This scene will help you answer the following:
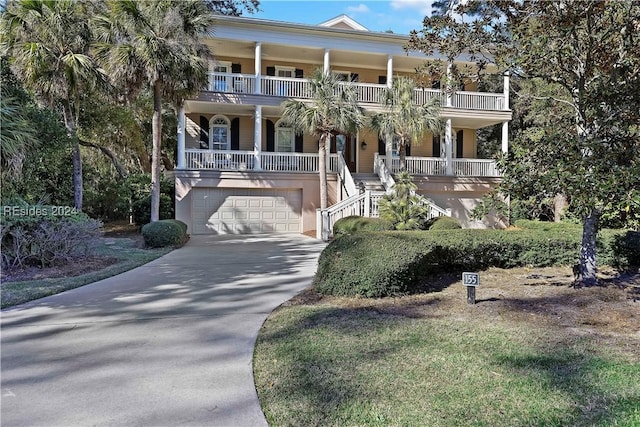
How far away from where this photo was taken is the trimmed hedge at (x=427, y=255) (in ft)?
20.5

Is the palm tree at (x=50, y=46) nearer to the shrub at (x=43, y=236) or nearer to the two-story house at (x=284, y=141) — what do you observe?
the two-story house at (x=284, y=141)

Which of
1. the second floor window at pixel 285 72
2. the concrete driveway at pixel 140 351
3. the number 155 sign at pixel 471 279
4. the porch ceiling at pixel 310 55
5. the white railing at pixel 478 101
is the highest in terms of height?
the porch ceiling at pixel 310 55

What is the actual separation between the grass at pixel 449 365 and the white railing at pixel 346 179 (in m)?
10.9

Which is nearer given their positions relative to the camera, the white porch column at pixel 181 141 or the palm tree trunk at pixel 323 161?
the palm tree trunk at pixel 323 161

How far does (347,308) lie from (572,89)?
4.96 meters

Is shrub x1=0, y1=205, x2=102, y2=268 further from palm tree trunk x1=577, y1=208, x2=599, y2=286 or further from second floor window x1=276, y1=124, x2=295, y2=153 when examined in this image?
second floor window x1=276, y1=124, x2=295, y2=153

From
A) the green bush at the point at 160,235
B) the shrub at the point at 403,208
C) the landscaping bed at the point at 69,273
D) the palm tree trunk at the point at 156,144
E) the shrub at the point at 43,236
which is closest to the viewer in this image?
the landscaping bed at the point at 69,273

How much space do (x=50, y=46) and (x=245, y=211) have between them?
340 inches

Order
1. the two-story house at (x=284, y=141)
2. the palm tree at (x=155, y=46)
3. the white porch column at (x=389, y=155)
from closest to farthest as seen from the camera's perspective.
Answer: the palm tree at (x=155, y=46) < the two-story house at (x=284, y=141) < the white porch column at (x=389, y=155)

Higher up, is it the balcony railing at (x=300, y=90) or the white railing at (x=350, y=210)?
the balcony railing at (x=300, y=90)

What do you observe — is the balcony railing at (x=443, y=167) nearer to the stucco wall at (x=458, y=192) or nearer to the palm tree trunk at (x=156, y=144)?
the stucco wall at (x=458, y=192)

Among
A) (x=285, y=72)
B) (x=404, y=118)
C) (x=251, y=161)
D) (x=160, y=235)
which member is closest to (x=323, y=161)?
(x=404, y=118)

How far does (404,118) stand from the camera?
15.5 meters

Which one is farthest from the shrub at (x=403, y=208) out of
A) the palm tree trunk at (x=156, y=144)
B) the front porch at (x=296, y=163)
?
the palm tree trunk at (x=156, y=144)
